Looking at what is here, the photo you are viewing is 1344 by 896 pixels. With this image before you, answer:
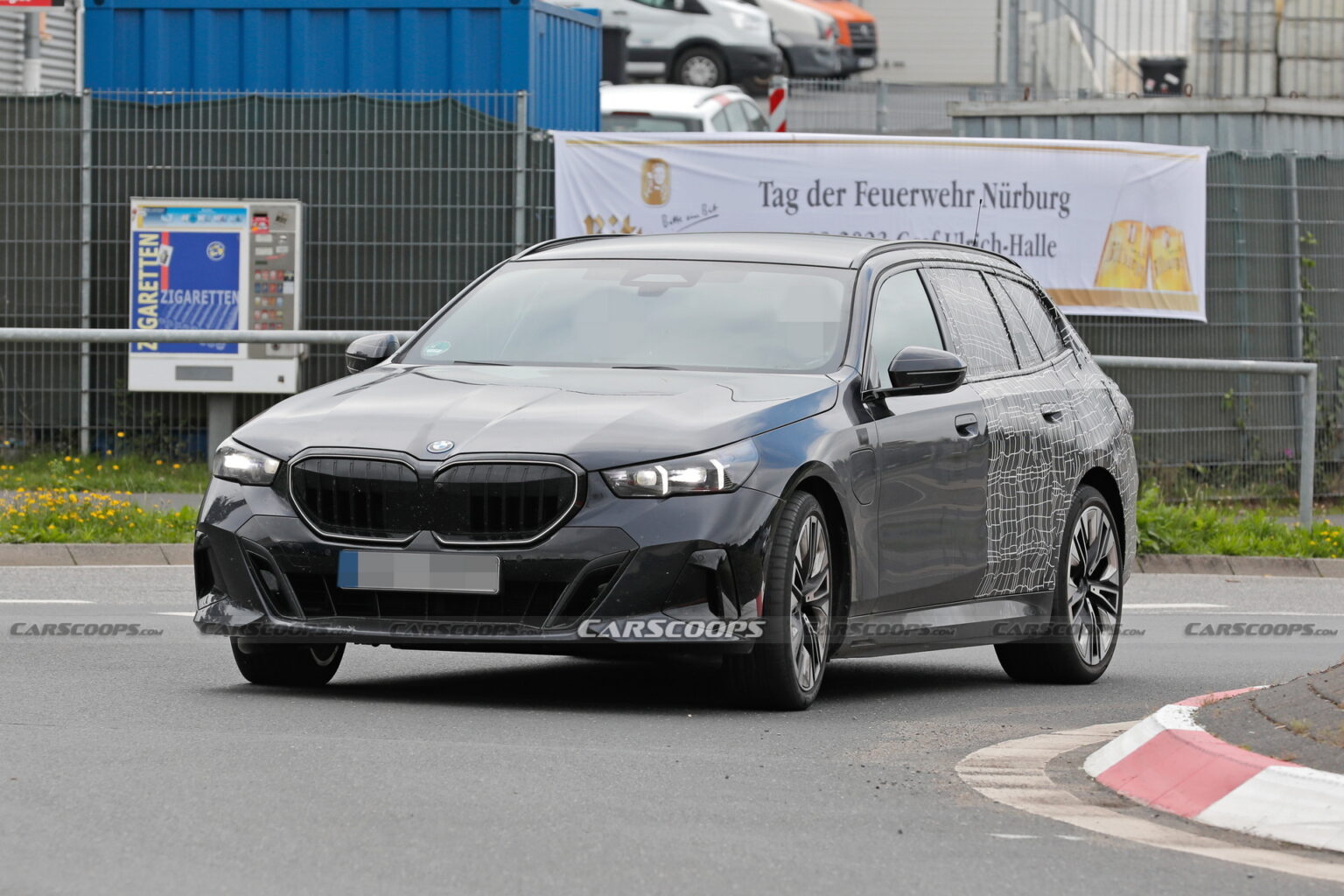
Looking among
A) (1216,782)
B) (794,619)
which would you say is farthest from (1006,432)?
(1216,782)

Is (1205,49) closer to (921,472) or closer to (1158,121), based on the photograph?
(1158,121)

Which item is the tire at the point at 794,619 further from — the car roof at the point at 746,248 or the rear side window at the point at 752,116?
the rear side window at the point at 752,116

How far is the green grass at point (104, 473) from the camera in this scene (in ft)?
51.2

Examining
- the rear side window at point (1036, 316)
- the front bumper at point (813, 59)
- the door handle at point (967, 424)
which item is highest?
the front bumper at point (813, 59)

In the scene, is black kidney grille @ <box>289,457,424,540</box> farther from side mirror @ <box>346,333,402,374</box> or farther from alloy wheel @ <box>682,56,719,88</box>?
alloy wheel @ <box>682,56,719,88</box>

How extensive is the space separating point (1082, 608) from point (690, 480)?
276 centimetres

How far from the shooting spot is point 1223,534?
16000mm

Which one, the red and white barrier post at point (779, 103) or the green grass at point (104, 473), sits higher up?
the red and white barrier post at point (779, 103)

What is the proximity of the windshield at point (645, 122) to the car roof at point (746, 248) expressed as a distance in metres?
16.3

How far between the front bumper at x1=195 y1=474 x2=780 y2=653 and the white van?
30.4 meters

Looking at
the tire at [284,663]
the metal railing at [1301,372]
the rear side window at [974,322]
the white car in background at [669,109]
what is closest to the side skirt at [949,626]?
the rear side window at [974,322]

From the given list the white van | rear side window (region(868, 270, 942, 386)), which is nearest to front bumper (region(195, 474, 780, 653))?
rear side window (region(868, 270, 942, 386))

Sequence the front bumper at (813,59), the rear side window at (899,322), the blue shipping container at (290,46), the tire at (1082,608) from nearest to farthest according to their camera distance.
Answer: the rear side window at (899,322) < the tire at (1082,608) < the blue shipping container at (290,46) < the front bumper at (813,59)

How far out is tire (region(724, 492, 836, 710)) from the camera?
7.57 meters
